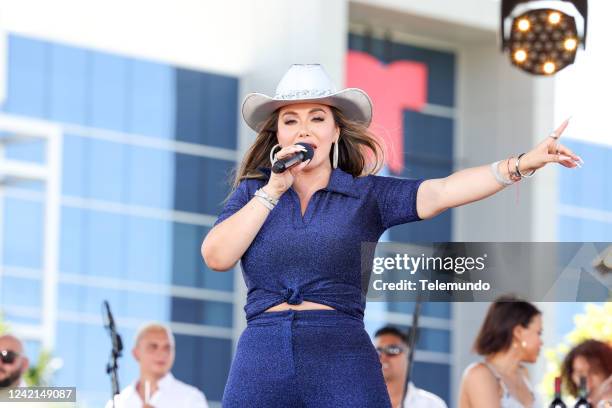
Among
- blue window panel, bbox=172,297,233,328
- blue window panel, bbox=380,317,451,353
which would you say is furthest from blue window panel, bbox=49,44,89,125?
blue window panel, bbox=380,317,451,353

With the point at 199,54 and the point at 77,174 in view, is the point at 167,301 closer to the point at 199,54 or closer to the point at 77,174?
the point at 77,174

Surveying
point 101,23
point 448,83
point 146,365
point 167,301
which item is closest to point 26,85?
point 101,23

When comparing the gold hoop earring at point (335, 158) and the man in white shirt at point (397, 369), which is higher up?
the gold hoop earring at point (335, 158)

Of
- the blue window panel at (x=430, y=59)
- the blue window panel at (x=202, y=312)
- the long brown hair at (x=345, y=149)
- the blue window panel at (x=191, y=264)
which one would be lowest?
the long brown hair at (x=345, y=149)

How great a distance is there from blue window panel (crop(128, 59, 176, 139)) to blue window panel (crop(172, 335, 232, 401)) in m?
1.97

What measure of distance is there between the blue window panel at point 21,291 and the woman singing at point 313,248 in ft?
30.7

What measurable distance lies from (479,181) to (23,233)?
9.83m

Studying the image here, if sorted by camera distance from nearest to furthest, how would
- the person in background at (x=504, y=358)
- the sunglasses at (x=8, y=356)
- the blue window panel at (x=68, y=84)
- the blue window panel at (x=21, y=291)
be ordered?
1. the person in background at (x=504, y=358)
2. the sunglasses at (x=8, y=356)
3. the blue window panel at (x=21, y=291)
4. the blue window panel at (x=68, y=84)

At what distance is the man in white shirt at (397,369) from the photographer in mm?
6445

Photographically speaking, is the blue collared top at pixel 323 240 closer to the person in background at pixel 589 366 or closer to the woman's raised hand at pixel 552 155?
the woman's raised hand at pixel 552 155

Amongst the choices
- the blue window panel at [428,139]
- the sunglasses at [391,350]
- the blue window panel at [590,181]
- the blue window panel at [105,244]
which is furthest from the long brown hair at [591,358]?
the blue window panel at [590,181]

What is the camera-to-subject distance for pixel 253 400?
3549mm

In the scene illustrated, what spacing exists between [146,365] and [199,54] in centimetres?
702

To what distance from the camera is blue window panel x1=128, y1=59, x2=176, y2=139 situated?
13.7 meters
